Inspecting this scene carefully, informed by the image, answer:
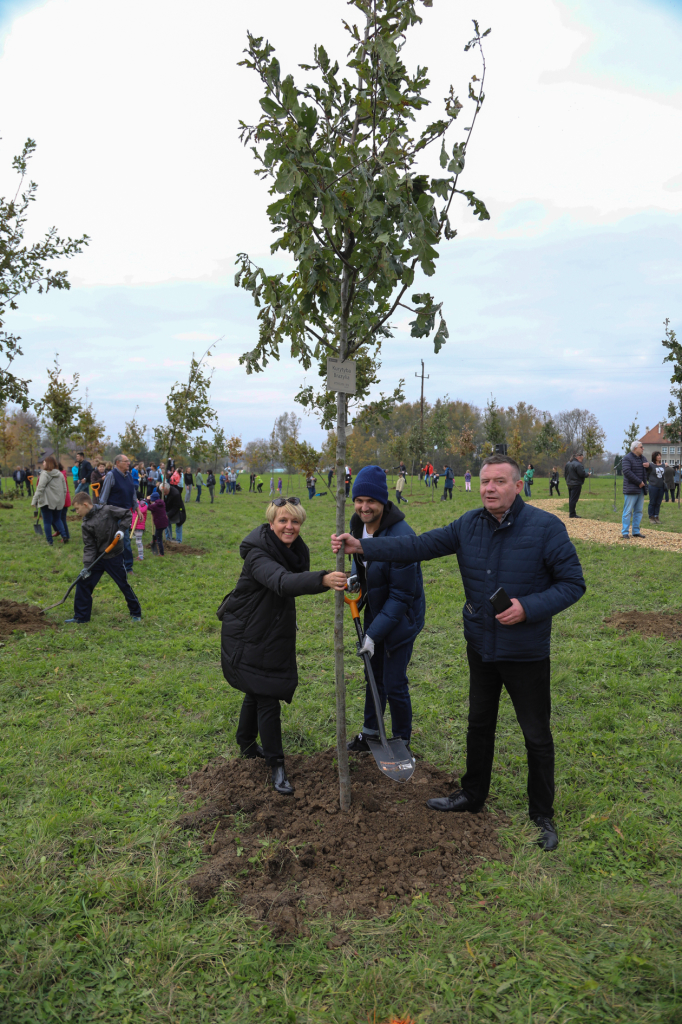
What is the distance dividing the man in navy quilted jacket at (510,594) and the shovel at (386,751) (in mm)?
411

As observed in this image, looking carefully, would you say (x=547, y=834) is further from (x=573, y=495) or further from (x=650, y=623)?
(x=573, y=495)

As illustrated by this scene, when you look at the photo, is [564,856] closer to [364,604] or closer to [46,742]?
[364,604]

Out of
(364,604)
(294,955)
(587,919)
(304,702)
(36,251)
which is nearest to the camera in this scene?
(294,955)

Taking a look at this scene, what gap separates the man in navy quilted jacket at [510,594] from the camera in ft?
10.5

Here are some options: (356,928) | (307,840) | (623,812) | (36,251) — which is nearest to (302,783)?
(307,840)

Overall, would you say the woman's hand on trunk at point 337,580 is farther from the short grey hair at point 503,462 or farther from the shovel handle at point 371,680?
the short grey hair at point 503,462

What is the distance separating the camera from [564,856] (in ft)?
10.6

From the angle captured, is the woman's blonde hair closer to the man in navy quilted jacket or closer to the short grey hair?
the man in navy quilted jacket

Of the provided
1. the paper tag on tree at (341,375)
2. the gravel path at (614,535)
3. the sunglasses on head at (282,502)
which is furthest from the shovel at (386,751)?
the gravel path at (614,535)

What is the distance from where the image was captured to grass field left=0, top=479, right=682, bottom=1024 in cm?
240

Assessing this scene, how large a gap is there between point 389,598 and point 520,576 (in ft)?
3.37

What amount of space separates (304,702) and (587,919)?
3001 mm

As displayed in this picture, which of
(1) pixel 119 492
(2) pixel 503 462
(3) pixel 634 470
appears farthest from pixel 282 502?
(3) pixel 634 470

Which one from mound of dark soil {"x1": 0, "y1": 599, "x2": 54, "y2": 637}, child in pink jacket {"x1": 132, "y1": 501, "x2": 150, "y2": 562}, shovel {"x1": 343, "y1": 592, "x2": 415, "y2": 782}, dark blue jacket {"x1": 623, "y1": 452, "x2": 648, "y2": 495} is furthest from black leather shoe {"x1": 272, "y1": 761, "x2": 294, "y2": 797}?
dark blue jacket {"x1": 623, "y1": 452, "x2": 648, "y2": 495}
